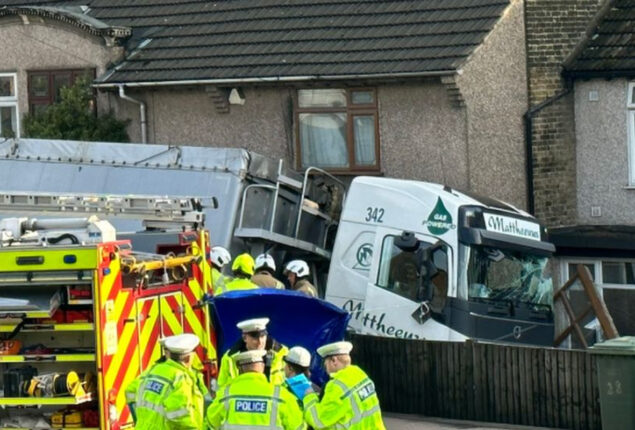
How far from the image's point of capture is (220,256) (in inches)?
620

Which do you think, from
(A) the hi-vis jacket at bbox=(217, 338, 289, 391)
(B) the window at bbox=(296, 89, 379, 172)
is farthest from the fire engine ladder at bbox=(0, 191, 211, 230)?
(B) the window at bbox=(296, 89, 379, 172)

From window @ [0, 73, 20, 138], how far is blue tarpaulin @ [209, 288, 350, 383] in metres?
10.3

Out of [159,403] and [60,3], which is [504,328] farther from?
[60,3]

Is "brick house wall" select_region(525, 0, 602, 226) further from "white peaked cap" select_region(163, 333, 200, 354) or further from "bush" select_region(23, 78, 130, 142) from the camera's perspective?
"white peaked cap" select_region(163, 333, 200, 354)

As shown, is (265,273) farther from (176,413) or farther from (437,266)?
(176,413)

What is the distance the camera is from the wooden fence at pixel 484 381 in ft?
48.6

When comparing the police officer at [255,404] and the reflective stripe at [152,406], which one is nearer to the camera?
the police officer at [255,404]

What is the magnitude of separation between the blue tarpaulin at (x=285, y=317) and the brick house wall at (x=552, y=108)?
23.6 ft

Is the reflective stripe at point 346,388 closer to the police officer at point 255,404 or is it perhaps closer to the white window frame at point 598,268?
the police officer at point 255,404

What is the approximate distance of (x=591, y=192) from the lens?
2123 cm

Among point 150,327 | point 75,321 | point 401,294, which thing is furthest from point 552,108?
point 75,321

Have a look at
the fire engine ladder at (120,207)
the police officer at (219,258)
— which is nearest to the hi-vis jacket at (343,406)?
the fire engine ladder at (120,207)

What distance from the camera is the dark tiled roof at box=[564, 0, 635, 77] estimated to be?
20781mm

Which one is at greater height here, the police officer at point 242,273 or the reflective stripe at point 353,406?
the police officer at point 242,273
